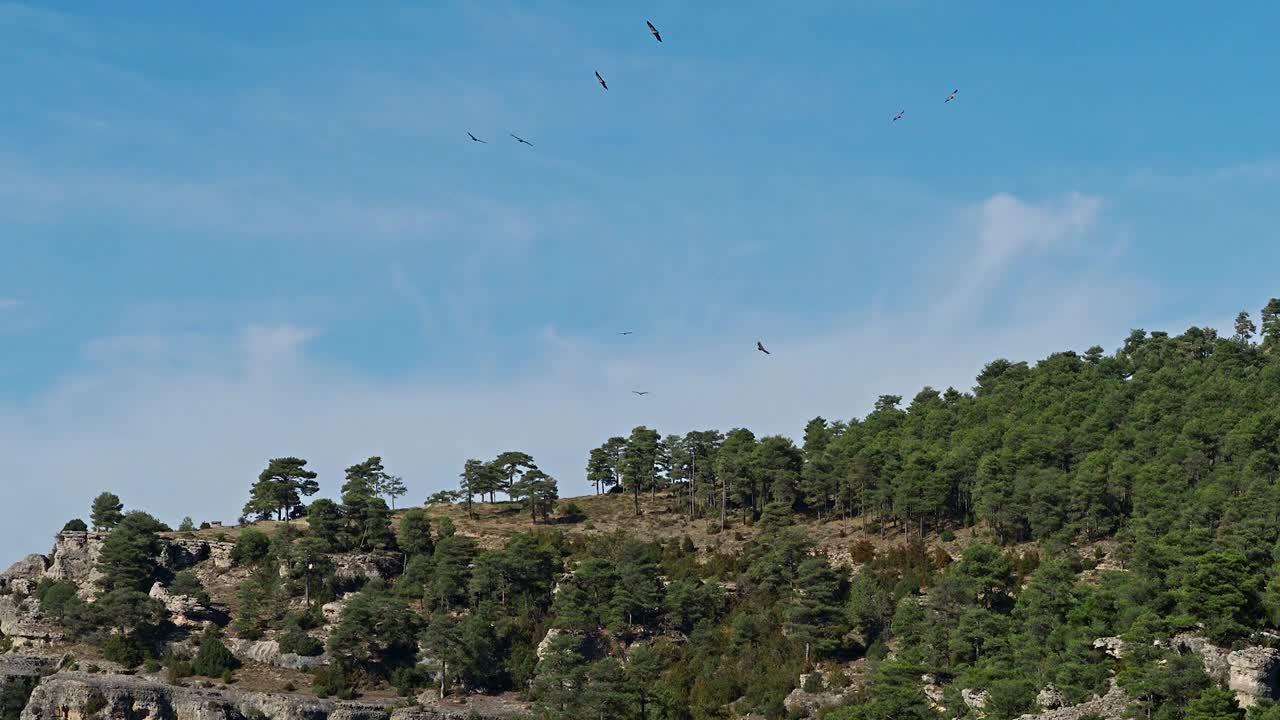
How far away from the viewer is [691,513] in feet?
499

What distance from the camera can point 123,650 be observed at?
118875 mm

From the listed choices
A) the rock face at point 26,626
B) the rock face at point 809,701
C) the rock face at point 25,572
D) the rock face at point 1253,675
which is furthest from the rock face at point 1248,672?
the rock face at point 25,572

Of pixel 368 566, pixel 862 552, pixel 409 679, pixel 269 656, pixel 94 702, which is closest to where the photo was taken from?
pixel 94 702

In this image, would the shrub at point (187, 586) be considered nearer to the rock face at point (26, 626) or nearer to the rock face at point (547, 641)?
the rock face at point (26, 626)

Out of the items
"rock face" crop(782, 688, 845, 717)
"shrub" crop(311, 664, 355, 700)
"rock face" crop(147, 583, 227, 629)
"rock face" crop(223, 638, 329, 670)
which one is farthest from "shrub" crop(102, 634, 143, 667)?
"rock face" crop(782, 688, 845, 717)

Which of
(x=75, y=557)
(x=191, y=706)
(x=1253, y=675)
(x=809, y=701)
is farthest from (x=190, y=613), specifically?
(x=1253, y=675)

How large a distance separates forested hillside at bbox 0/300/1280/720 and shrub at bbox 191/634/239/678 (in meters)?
0.33

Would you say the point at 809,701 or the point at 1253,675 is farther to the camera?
the point at 809,701

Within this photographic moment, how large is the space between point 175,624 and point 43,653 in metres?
11.4

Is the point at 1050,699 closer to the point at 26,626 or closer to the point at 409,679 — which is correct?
the point at 409,679

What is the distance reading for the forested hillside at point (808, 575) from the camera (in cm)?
9169

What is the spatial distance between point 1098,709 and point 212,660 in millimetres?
75721

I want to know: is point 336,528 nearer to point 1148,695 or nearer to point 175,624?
point 175,624

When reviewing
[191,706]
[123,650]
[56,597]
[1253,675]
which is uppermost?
[56,597]
